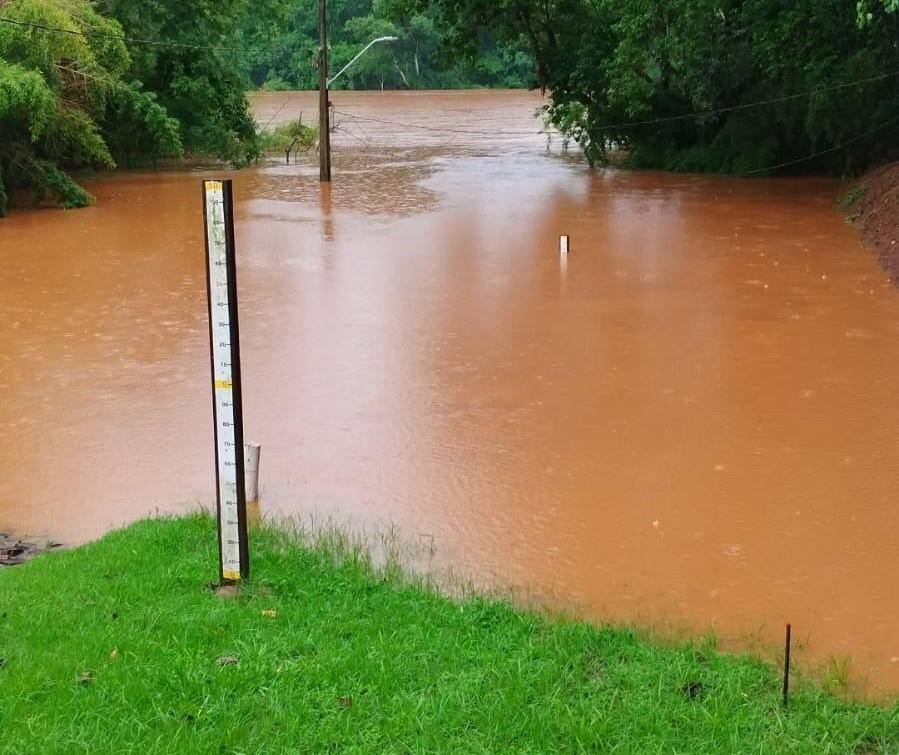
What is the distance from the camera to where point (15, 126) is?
74.0 feet

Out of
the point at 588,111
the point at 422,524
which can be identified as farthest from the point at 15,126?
the point at 422,524

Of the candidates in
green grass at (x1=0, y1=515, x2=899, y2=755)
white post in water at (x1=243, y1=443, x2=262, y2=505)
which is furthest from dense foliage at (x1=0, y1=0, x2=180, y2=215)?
green grass at (x1=0, y1=515, x2=899, y2=755)

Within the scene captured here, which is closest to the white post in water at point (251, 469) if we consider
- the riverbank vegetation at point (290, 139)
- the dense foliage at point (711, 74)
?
the dense foliage at point (711, 74)

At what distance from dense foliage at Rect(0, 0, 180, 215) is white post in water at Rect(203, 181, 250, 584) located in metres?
17.3

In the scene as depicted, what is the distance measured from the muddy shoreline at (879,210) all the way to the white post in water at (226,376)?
11905 millimetres

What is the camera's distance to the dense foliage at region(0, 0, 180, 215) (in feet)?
69.6

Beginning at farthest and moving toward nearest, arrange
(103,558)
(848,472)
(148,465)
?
(148,465)
(848,472)
(103,558)

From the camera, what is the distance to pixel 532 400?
33.6ft

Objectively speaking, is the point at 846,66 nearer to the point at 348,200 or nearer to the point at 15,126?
the point at 348,200

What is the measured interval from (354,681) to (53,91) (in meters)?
21.0

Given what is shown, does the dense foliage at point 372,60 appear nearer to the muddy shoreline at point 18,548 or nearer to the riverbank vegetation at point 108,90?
the riverbank vegetation at point 108,90

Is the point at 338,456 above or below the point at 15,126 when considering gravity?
below

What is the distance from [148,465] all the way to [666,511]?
4.04 meters

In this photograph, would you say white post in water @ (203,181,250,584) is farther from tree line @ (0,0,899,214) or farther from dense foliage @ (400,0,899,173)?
dense foliage @ (400,0,899,173)
